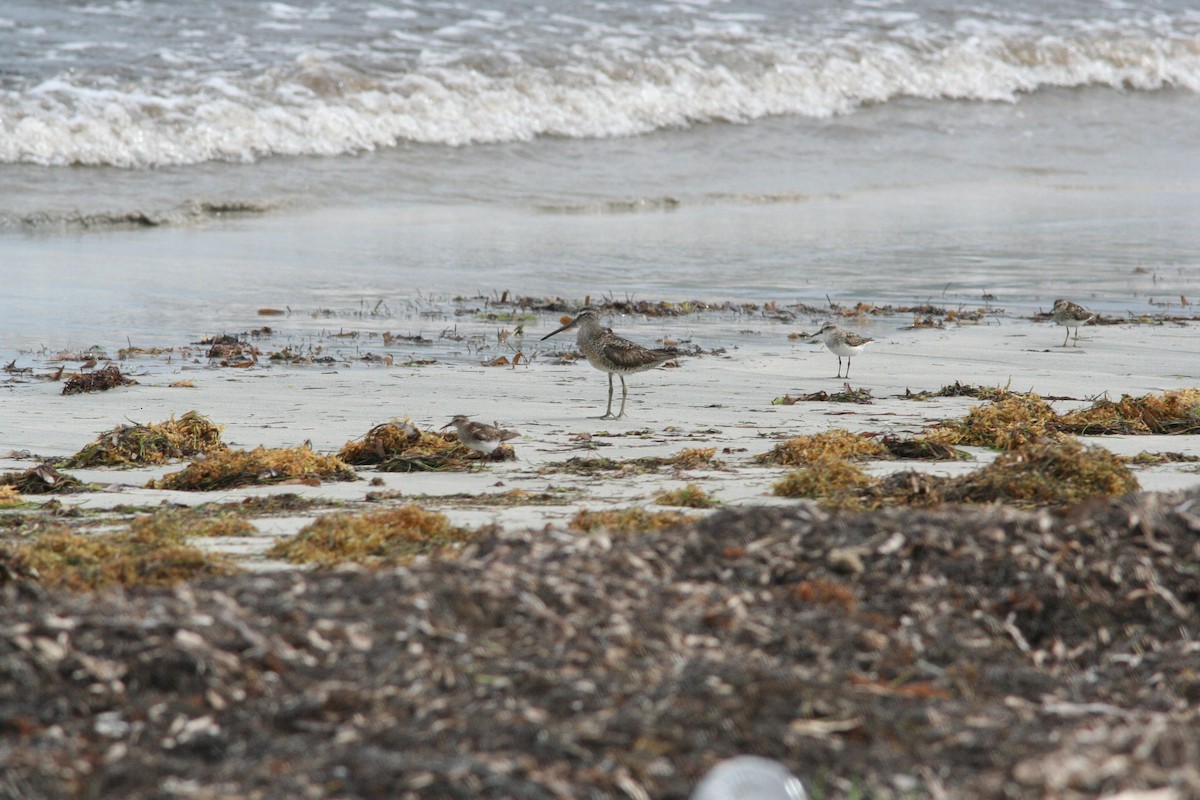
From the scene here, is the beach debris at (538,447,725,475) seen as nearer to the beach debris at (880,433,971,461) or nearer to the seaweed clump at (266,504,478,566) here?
the beach debris at (880,433,971,461)

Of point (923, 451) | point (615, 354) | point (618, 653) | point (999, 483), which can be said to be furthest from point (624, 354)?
point (618, 653)

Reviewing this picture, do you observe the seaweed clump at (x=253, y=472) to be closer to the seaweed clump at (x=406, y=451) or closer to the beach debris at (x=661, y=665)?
the seaweed clump at (x=406, y=451)

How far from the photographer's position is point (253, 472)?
5449mm

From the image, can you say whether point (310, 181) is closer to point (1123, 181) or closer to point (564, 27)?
point (564, 27)

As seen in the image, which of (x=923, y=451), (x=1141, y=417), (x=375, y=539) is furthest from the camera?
(x=1141, y=417)

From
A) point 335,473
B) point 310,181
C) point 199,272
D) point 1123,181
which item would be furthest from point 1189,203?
point 335,473

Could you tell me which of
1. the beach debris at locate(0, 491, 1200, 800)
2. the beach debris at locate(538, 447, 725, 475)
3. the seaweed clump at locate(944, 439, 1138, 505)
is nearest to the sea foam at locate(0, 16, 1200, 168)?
the beach debris at locate(538, 447, 725, 475)

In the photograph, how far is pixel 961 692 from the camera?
126 inches

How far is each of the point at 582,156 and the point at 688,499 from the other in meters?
17.6

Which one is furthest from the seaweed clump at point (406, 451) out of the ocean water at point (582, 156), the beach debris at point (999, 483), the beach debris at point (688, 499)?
the ocean water at point (582, 156)

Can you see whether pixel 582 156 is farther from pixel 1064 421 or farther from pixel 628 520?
pixel 628 520

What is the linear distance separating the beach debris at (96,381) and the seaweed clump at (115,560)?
11.1 feet

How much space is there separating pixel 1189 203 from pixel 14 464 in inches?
682

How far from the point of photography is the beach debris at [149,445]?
19.1 feet
